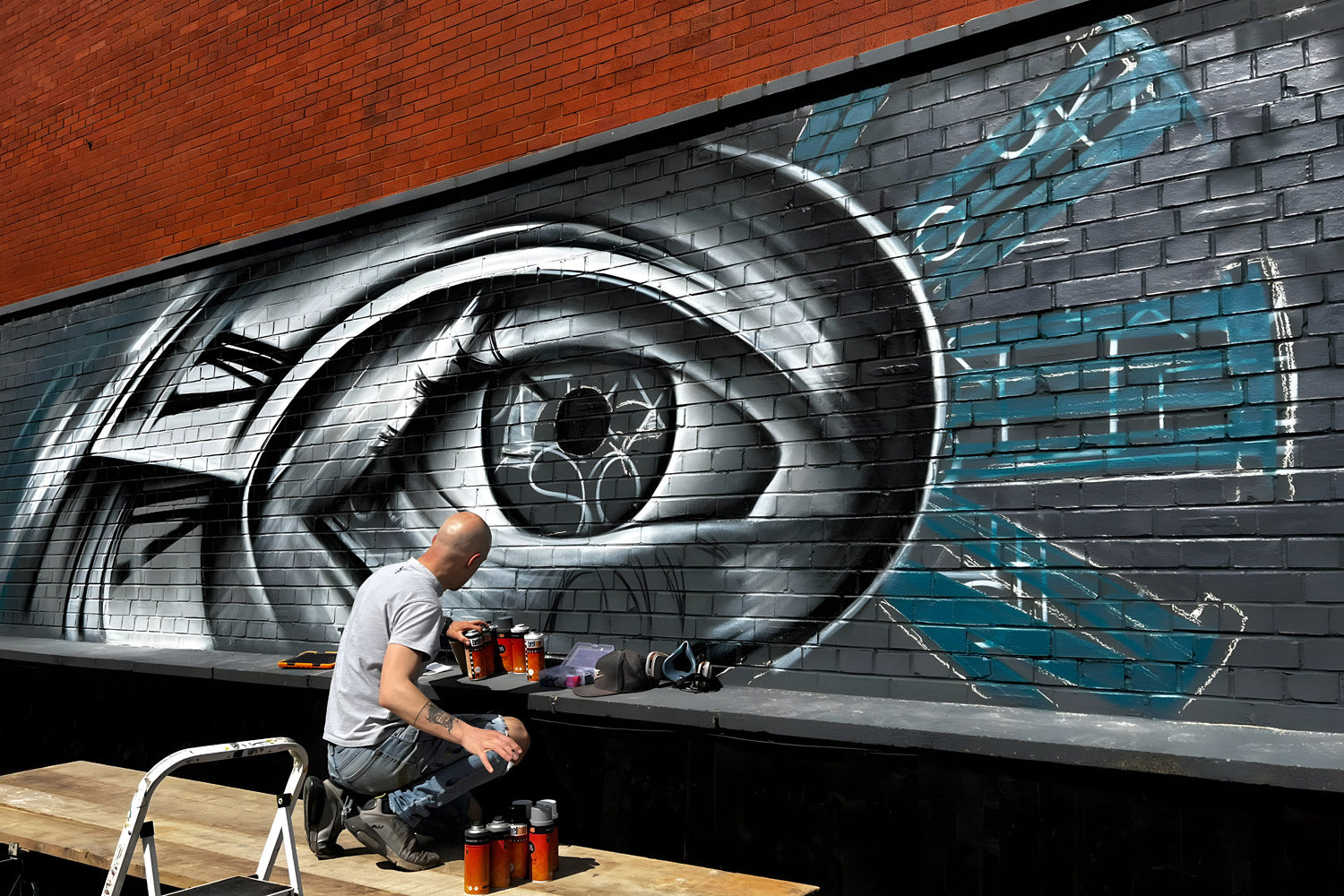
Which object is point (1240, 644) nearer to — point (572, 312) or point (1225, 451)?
point (1225, 451)

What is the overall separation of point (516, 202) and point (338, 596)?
2.93m

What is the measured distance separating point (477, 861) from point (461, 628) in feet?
6.28

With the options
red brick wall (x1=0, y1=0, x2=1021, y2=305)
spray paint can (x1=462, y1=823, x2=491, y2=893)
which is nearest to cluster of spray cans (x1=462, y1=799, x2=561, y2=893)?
spray paint can (x1=462, y1=823, x2=491, y2=893)

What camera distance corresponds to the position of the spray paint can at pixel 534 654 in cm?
543

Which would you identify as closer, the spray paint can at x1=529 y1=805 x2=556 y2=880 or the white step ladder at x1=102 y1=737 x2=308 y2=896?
the white step ladder at x1=102 y1=737 x2=308 y2=896

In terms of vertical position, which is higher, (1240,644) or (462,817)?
(1240,644)

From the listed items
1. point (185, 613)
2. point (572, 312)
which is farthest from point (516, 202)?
point (185, 613)

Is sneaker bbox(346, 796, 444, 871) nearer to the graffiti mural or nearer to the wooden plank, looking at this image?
the wooden plank

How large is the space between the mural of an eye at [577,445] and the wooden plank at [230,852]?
6.41 feet

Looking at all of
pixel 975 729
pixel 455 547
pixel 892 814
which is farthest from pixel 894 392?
pixel 455 547

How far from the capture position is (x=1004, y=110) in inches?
185

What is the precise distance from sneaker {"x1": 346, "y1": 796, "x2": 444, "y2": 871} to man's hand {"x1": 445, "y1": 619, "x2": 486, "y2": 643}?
1.42m

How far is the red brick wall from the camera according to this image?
578 centimetres

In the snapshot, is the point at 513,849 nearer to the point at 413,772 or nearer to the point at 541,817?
the point at 541,817
